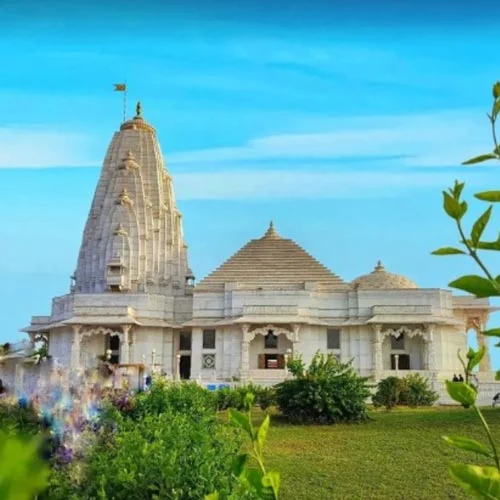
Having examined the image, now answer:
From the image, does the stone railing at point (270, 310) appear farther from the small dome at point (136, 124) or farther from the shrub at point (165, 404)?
the shrub at point (165, 404)

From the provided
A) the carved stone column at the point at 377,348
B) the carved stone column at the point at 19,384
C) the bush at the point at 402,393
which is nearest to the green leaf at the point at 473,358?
the carved stone column at the point at 19,384

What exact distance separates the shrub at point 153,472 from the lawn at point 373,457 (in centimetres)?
345

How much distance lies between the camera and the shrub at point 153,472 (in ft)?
16.4

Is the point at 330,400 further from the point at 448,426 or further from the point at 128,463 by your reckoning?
the point at 128,463

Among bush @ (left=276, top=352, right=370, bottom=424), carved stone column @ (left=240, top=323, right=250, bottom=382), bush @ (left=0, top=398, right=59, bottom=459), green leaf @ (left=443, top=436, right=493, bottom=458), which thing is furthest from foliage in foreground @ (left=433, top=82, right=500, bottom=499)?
carved stone column @ (left=240, top=323, right=250, bottom=382)

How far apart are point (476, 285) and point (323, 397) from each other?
1408 centimetres

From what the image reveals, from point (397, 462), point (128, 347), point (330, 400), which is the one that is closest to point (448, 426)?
point (330, 400)

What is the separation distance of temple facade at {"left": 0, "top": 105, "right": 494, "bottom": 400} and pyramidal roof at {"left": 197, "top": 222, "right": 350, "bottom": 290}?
7 cm

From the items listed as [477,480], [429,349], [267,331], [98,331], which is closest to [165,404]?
[477,480]

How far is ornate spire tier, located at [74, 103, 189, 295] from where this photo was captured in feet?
136

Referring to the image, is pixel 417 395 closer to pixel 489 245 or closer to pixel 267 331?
pixel 267 331

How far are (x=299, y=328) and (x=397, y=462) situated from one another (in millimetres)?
25546

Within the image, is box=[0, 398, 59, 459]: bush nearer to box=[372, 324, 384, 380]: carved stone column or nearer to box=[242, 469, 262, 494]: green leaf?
box=[242, 469, 262, 494]: green leaf

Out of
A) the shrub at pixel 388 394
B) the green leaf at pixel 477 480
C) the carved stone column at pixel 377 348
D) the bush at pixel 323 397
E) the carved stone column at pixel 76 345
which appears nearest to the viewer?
the green leaf at pixel 477 480
